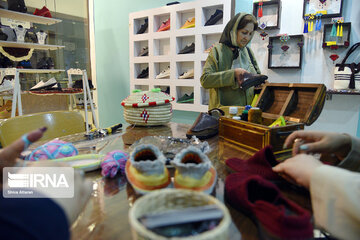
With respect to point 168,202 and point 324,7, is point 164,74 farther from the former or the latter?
point 168,202

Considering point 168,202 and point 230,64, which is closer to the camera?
point 168,202

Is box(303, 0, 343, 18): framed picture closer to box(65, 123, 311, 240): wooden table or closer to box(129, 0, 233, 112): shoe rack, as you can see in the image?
box(129, 0, 233, 112): shoe rack

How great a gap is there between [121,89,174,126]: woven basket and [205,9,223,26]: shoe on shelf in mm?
1525

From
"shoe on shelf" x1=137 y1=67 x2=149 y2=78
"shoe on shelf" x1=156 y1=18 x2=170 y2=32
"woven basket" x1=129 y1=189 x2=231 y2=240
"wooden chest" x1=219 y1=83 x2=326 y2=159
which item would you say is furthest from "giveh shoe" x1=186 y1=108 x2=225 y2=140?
"shoe on shelf" x1=137 y1=67 x2=149 y2=78

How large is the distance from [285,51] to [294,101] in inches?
64.1

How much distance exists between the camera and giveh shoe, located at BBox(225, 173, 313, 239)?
0.35 m

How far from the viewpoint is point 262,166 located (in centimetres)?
62

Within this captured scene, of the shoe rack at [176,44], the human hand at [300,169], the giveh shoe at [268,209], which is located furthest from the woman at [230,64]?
the giveh shoe at [268,209]

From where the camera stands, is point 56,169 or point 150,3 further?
point 150,3

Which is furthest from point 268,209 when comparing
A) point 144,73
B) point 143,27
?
point 143,27

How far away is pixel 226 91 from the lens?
1731 millimetres

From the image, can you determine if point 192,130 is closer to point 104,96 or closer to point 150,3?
point 150,3

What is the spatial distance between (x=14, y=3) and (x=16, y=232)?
3.20 meters

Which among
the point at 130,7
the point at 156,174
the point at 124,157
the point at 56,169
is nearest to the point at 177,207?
the point at 156,174
